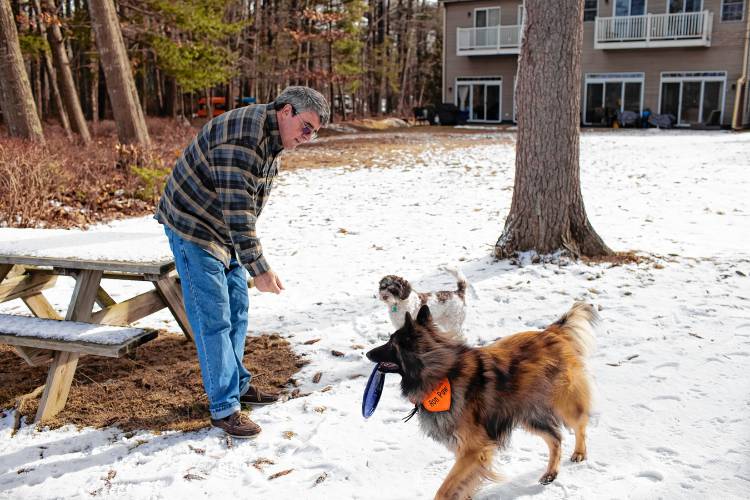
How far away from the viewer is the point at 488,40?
32688mm

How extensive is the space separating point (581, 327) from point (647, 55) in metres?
29.7

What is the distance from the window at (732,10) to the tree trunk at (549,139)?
25.4m

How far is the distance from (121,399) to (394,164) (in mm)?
12011

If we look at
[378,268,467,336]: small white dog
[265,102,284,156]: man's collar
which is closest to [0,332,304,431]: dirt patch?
[378,268,467,336]: small white dog

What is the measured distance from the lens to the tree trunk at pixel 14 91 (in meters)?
11.7

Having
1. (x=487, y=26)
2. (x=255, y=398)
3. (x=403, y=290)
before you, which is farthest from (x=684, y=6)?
(x=255, y=398)

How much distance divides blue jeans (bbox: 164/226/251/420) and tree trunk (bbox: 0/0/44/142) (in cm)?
1019

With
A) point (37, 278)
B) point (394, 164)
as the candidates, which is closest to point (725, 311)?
point (37, 278)

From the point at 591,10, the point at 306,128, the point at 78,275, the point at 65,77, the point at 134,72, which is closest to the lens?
the point at 306,128

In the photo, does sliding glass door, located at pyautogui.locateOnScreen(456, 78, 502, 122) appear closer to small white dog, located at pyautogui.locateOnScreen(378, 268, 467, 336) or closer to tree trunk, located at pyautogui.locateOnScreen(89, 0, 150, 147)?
tree trunk, located at pyautogui.locateOnScreen(89, 0, 150, 147)

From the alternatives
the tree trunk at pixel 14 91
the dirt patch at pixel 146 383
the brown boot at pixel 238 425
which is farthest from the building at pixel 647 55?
the brown boot at pixel 238 425

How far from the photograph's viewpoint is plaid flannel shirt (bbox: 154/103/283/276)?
324 centimetres

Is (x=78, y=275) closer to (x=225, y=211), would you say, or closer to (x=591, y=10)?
(x=225, y=211)

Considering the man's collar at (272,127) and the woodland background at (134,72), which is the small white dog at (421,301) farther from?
the woodland background at (134,72)
